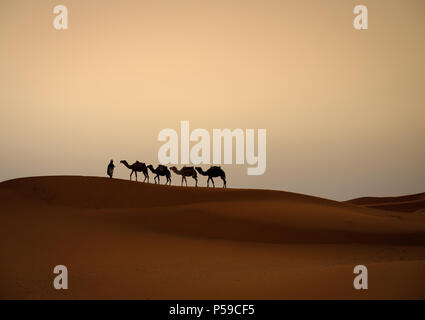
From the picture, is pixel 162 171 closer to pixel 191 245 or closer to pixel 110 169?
pixel 110 169

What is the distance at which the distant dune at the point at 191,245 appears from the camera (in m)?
7.15

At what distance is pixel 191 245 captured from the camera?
37.2 ft

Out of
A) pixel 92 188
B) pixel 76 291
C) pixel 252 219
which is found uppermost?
pixel 92 188

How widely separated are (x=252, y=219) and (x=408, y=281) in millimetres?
7530

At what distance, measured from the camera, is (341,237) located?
13.2 metres

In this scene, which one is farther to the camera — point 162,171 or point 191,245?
point 162,171

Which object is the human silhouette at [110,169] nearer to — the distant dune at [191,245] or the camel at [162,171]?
the distant dune at [191,245]

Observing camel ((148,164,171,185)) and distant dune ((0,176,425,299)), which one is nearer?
distant dune ((0,176,425,299))

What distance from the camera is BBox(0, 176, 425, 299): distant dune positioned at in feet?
23.5

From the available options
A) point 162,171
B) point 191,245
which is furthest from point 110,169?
point 191,245

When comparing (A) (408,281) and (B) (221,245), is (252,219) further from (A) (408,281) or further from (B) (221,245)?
(A) (408,281)

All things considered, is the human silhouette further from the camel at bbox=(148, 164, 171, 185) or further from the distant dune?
the camel at bbox=(148, 164, 171, 185)
